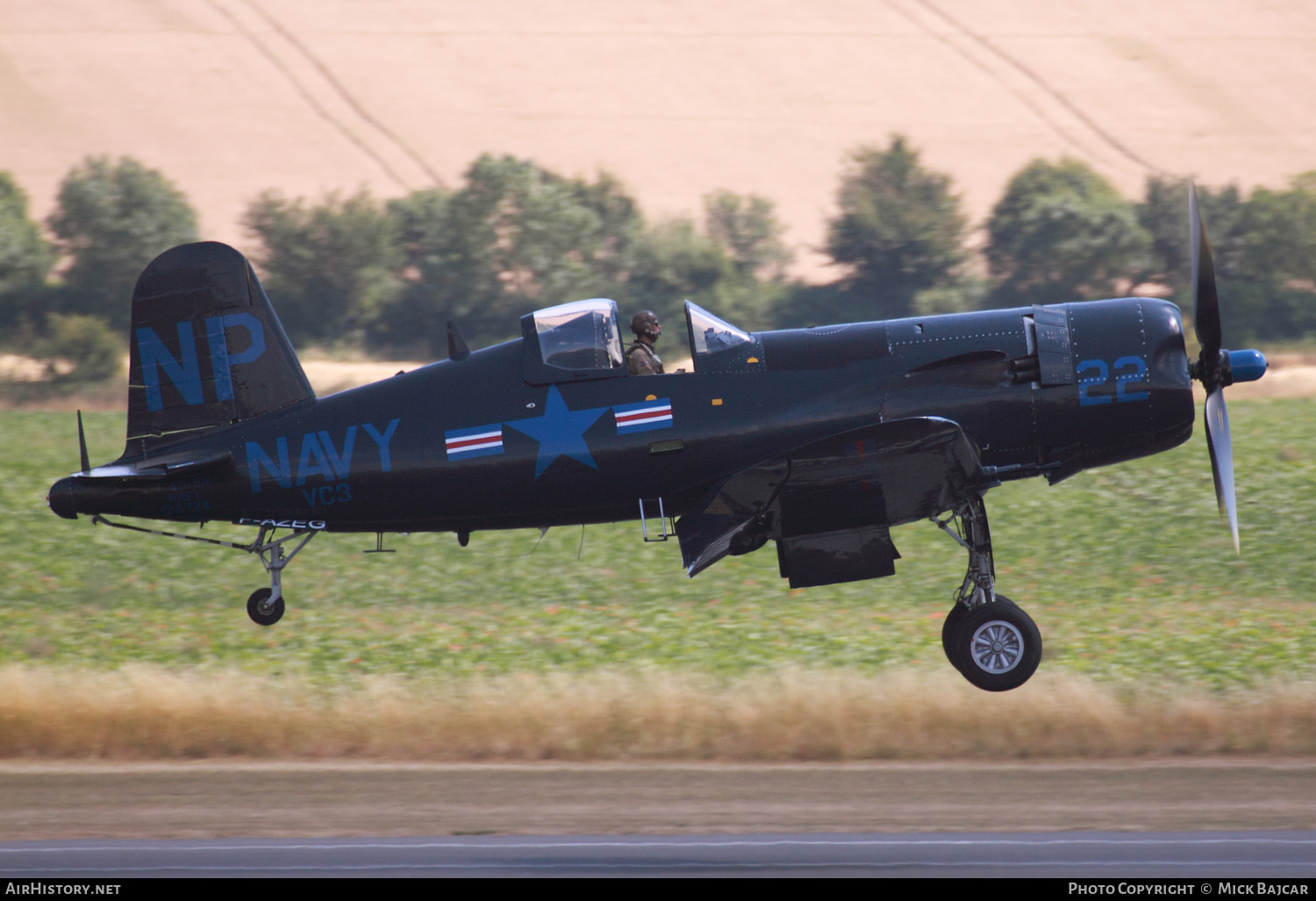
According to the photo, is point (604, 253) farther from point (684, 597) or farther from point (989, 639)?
point (989, 639)

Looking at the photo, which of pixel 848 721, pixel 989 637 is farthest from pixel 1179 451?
pixel 989 637

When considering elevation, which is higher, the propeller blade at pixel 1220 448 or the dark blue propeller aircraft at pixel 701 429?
the dark blue propeller aircraft at pixel 701 429

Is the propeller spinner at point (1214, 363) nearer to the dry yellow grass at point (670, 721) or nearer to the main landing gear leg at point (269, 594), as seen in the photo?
the dry yellow grass at point (670, 721)

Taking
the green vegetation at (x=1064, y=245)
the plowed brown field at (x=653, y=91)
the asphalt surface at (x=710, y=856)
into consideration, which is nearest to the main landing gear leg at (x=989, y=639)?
the asphalt surface at (x=710, y=856)

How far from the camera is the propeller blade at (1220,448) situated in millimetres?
12156

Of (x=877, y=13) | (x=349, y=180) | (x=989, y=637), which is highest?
(x=877, y=13)

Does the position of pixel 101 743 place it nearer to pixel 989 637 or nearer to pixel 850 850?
pixel 850 850

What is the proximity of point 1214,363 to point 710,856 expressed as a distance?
242 inches

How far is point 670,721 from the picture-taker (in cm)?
1562

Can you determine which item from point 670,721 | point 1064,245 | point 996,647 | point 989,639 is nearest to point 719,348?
→ point 989,639

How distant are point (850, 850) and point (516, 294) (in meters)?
36.5

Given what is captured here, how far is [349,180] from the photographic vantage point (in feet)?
192

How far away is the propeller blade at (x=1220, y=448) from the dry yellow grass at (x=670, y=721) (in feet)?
13.1

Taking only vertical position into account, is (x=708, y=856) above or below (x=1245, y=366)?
below
